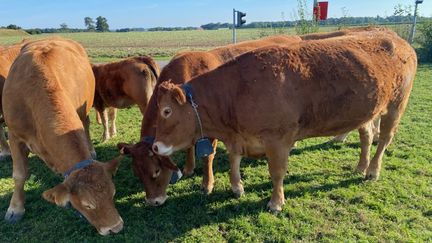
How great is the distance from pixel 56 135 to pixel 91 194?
0.85 m

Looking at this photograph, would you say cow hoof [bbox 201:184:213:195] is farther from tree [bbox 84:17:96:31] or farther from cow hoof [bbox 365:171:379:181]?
tree [bbox 84:17:96:31]

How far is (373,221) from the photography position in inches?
173

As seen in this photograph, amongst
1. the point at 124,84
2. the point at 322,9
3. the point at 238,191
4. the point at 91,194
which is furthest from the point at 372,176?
the point at 322,9

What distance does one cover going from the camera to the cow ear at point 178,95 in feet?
13.4

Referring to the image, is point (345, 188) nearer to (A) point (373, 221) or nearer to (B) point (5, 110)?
(A) point (373, 221)

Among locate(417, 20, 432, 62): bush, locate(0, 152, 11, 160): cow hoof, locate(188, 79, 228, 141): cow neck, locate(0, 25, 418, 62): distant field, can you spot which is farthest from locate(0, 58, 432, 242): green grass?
locate(417, 20, 432, 62): bush

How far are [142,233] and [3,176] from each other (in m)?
2.94

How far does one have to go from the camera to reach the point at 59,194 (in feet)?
11.7

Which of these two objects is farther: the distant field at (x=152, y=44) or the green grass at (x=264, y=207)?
the distant field at (x=152, y=44)

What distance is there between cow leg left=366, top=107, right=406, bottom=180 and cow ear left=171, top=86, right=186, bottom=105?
2939 millimetres

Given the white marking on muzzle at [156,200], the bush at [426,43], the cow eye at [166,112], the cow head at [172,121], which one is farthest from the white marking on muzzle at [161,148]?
the bush at [426,43]

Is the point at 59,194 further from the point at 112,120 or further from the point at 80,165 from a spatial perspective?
the point at 112,120

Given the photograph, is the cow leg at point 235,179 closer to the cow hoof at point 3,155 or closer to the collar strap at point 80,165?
the collar strap at point 80,165

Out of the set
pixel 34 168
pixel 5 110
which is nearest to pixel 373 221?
pixel 5 110
